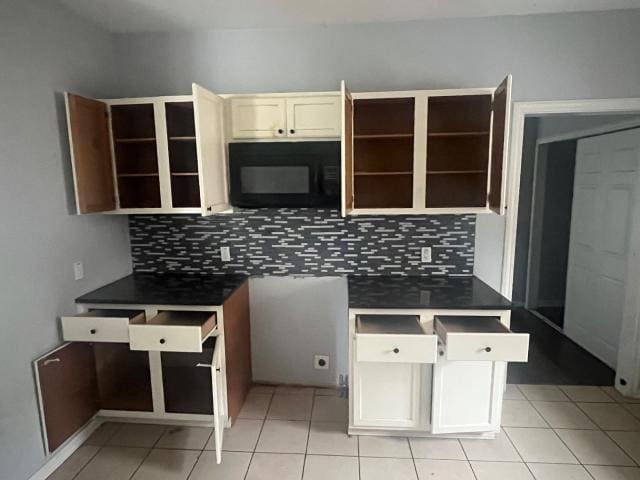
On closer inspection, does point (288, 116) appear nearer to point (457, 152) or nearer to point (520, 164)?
point (457, 152)

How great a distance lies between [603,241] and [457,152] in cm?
160

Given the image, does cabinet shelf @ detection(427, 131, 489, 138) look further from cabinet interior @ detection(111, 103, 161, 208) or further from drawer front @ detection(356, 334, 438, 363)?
cabinet interior @ detection(111, 103, 161, 208)

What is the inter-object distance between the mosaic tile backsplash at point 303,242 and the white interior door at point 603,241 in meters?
1.23

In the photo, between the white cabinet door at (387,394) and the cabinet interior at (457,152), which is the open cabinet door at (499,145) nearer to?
the cabinet interior at (457,152)

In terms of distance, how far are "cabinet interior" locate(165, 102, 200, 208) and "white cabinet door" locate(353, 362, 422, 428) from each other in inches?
56.6

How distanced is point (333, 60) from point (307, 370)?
2.05 metres

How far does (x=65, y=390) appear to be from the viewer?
2.03 m

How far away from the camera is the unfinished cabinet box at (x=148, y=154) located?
2062mm

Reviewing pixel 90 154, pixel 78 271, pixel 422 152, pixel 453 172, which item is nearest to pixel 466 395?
pixel 453 172

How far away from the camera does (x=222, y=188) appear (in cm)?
231

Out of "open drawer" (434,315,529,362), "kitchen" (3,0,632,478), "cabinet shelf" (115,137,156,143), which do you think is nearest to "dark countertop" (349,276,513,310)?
"kitchen" (3,0,632,478)

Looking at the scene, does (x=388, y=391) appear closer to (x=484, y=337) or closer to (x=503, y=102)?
(x=484, y=337)

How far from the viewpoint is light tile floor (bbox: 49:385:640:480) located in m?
1.94

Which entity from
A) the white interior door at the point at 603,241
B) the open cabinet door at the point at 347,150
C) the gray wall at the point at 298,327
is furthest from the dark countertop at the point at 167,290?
the white interior door at the point at 603,241
